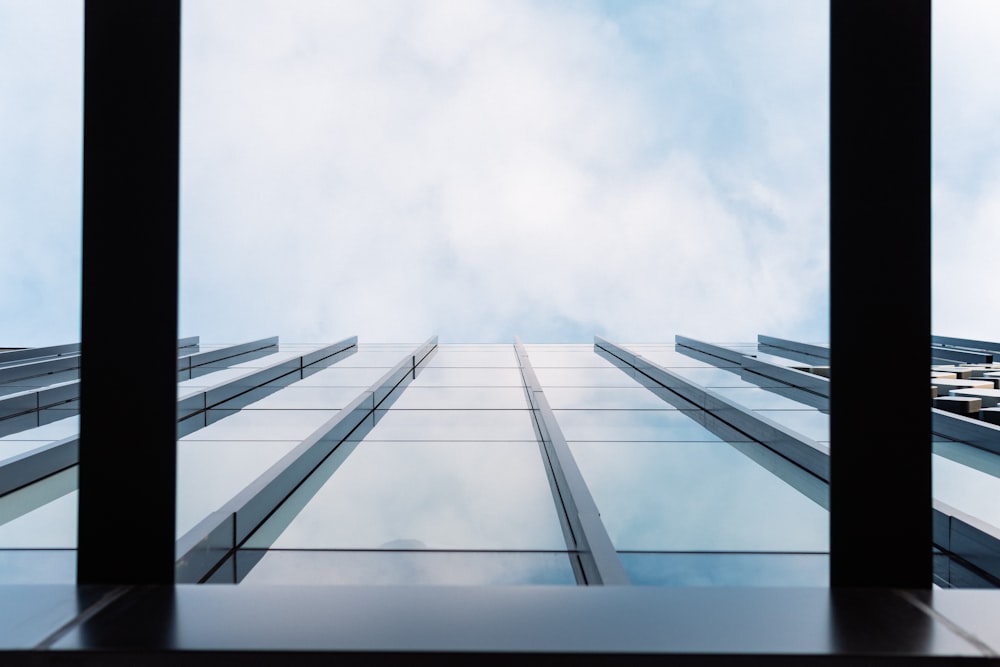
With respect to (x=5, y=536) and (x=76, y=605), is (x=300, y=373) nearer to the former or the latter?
(x=5, y=536)

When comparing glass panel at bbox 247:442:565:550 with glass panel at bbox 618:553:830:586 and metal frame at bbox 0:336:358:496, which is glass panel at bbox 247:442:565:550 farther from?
metal frame at bbox 0:336:358:496

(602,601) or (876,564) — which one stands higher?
(876,564)

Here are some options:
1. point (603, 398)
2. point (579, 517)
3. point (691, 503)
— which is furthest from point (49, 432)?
point (691, 503)

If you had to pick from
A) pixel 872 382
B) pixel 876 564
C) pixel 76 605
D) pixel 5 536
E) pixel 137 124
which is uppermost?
pixel 137 124

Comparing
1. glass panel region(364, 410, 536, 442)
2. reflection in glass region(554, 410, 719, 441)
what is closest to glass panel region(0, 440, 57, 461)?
glass panel region(364, 410, 536, 442)

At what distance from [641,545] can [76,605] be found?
3.45 metres

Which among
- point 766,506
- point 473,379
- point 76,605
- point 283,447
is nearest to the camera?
point 76,605

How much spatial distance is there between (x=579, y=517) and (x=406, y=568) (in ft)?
4.60

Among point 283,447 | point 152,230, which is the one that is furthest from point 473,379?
point 152,230

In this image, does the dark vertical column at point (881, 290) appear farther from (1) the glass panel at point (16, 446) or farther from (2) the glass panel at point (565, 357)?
(2) the glass panel at point (565, 357)

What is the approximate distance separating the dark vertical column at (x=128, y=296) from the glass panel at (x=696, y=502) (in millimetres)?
3171

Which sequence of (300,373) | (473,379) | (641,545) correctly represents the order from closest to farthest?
(641,545)
(473,379)
(300,373)

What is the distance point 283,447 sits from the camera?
625 cm

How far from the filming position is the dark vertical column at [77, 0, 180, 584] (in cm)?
222
